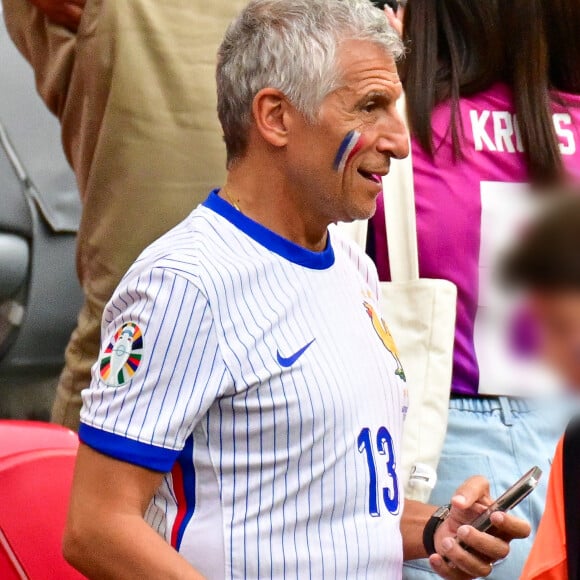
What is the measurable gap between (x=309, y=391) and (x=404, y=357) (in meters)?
0.53

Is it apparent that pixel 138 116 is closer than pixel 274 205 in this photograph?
No

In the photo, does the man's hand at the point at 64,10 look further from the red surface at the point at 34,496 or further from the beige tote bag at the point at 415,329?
the red surface at the point at 34,496

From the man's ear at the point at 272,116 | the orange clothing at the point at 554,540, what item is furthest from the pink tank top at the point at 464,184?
the orange clothing at the point at 554,540

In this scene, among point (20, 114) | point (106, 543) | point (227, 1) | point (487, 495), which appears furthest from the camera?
point (20, 114)

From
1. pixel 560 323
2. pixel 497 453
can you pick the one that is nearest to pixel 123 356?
pixel 497 453

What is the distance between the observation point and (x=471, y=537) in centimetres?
176

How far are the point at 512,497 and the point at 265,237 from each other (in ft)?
1.64

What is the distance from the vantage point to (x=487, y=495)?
71.8 inches

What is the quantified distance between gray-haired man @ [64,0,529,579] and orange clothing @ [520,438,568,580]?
7.7 inches

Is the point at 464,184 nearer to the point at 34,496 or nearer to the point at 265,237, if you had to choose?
the point at 265,237

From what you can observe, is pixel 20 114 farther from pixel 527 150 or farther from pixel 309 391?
pixel 309 391

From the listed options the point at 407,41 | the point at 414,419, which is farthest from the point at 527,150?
the point at 414,419

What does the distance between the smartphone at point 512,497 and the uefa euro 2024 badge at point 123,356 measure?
546 mm

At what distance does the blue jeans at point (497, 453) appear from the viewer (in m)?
2.06
